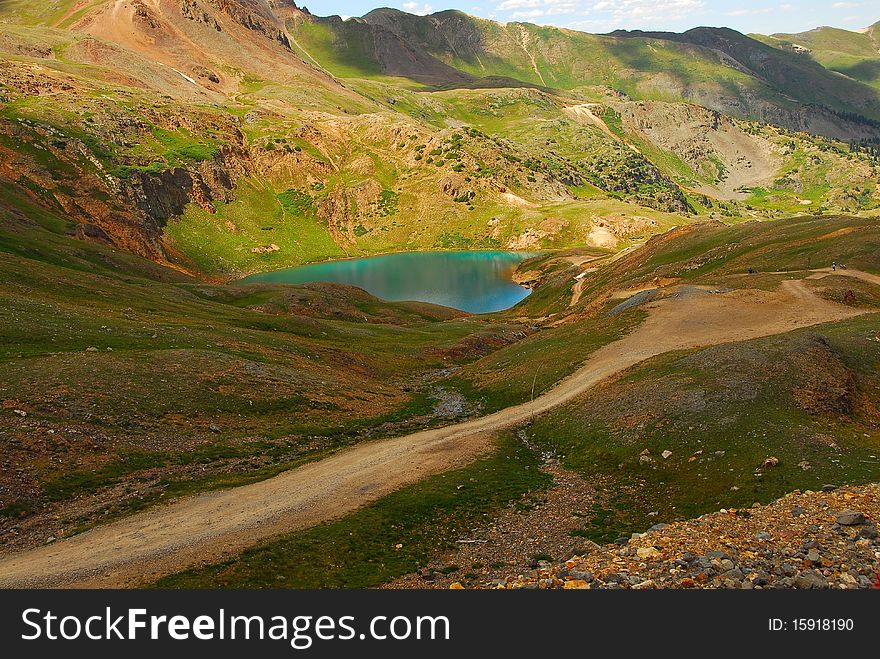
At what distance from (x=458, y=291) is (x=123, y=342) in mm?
125868

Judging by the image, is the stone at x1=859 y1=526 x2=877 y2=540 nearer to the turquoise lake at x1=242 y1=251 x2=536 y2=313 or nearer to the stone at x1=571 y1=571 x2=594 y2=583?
the stone at x1=571 y1=571 x2=594 y2=583

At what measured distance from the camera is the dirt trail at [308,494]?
834 inches

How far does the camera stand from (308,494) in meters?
29.0

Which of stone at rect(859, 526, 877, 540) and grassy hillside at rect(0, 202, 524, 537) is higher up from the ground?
grassy hillside at rect(0, 202, 524, 537)

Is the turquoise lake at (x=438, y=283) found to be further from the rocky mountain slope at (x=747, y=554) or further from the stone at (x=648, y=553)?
the stone at (x=648, y=553)

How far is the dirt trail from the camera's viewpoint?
21188mm

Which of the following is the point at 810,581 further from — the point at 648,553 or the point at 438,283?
the point at 438,283

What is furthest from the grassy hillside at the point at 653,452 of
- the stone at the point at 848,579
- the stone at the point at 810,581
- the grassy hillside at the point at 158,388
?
the grassy hillside at the point at 158,388

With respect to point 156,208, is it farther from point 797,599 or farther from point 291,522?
point 797,599

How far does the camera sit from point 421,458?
35.6 meters

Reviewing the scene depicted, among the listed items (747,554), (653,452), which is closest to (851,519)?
(747,554)

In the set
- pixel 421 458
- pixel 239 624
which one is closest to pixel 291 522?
pixel 421 458

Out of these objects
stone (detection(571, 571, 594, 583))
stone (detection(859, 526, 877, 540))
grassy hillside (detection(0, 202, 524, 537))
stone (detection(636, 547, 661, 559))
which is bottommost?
stone (detection(571, 571, 594, 583))

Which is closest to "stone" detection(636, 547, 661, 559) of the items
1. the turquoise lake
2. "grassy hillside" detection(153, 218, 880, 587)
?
"grassy hillside" detection(153, 218, 880, 587)
